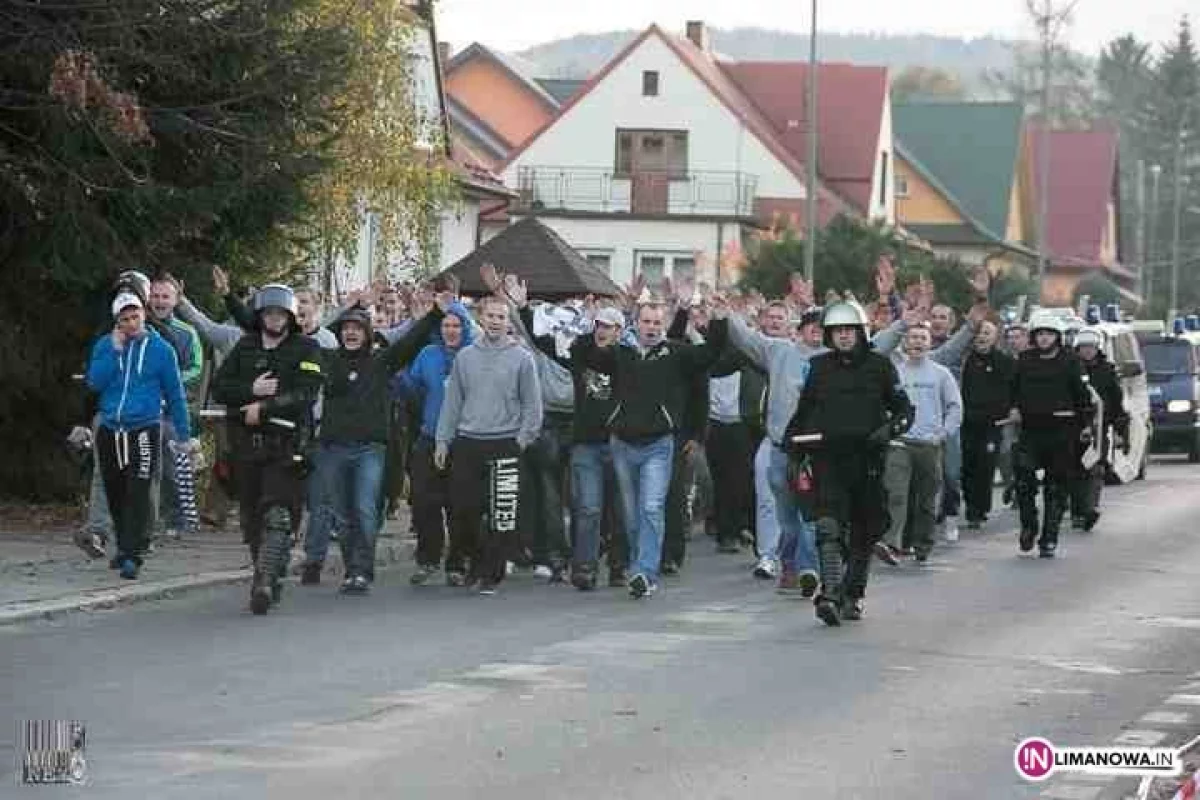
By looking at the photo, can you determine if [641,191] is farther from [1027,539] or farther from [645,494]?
[645,494]

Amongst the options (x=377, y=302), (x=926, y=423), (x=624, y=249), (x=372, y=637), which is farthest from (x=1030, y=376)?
(x=624, y=249)

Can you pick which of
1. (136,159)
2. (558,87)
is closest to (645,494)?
(136,159)

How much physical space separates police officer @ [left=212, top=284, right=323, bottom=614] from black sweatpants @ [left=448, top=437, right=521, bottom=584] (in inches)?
62.1

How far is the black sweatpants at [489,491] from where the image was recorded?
1733cm

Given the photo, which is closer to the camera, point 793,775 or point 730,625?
point 793,775

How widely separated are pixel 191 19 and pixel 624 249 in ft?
167

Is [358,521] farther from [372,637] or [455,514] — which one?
[372,637]

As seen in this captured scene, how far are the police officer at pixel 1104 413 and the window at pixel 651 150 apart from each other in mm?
45709

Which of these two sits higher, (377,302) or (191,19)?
(191,19)

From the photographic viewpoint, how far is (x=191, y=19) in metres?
20.0

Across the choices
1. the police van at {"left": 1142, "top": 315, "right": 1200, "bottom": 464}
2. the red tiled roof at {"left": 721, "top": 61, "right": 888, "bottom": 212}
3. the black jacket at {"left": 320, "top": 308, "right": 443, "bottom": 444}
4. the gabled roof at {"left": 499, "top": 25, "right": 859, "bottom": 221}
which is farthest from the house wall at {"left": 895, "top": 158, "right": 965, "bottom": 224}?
the black jacket at {"left": 320, "top": 308, "right": 443, "bottom": 444}

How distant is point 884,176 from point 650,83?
958cm

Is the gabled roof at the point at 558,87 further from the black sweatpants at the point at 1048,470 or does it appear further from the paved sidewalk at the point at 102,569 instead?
the paved sidewalk at the point at 102,569

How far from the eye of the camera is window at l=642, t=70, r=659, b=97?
236ft
